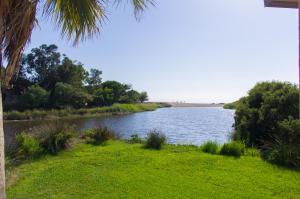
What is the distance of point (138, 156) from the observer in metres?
8.47

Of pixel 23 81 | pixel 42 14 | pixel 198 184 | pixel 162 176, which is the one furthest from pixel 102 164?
pixel 23 81

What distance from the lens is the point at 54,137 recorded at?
30.7 feet

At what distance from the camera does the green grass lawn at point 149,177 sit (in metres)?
5.52

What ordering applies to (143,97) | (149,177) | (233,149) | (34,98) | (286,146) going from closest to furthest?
(149,177) → (286,146) → (233,149) → (34,98) → (143,97)

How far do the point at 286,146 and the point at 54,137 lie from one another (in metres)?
5.94

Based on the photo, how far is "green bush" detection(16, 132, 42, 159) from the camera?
867 centimetres

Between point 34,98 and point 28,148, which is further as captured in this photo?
point 34,98

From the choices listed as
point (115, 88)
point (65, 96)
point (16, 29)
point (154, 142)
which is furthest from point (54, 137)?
point (115, 88)

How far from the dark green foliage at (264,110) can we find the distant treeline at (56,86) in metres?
34.0

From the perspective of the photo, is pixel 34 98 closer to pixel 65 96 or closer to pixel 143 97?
pixel 65 96

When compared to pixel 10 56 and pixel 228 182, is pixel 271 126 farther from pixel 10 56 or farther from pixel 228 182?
pixel 10 56

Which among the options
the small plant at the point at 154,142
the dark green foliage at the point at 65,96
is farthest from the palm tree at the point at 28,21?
the dark green foliage at the point at 65,96

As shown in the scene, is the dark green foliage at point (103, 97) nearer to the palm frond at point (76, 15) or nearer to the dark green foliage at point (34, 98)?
the dark green foliage at point (34, 98)

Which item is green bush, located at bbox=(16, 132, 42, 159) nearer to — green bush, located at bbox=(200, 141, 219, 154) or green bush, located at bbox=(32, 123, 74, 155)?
green bush, located at bbox=(32, 123, 74, 155)
